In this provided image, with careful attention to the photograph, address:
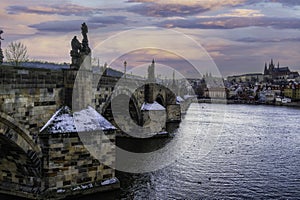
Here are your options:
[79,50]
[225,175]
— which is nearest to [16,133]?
[79,50]

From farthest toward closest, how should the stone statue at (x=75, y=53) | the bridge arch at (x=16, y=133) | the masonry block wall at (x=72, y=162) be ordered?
the stone statue at (x=75, y=53)
the masonry block wall at (x=72, y=162)
the bridge arch at (x=16, y=133)

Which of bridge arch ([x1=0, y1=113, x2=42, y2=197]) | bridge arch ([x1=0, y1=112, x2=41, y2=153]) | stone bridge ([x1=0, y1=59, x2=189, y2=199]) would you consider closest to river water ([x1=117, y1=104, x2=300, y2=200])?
stone bridge ([x1=0, y1=59, x2=189, y2=199])

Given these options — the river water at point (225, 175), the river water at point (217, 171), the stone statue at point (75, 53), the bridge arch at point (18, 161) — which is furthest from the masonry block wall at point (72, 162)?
the stone statue at point (75, 53)

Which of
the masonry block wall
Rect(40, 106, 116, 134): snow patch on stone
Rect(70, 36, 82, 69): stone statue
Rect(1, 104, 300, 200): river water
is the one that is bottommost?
Rect(1, 104, 300, 200): river water

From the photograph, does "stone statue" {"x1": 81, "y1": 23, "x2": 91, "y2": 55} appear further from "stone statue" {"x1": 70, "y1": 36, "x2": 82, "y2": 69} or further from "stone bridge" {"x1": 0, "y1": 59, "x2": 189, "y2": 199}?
"stone bridge" {"x1": 0, "y1": 59, "x2": 189, "y2": 199}

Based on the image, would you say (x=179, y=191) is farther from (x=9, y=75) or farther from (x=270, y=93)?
(x=270, y=93)

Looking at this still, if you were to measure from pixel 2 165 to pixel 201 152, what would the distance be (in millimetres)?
14448

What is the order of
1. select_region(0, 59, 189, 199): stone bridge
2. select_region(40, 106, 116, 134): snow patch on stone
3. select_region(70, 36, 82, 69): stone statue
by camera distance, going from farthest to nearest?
select_region(70, 36, 82, 69): stone statue → select_region(40, 106, 116, 134): snow patch on stone → select_region(0, 59, 189, 199): stone bridge

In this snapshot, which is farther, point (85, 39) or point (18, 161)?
point (85, 39)

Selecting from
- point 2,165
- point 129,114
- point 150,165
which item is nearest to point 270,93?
point 129,114

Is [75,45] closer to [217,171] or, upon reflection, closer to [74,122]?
[74,122]

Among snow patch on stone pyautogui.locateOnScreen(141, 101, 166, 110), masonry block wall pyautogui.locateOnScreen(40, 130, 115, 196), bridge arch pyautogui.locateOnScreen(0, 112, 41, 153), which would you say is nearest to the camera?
bridge arch pyautogui.locateOnScreen(0, 112, 41, 153)

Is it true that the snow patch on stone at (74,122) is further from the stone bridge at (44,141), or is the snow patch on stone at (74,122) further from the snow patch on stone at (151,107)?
the snow patch on stone at (151,107)

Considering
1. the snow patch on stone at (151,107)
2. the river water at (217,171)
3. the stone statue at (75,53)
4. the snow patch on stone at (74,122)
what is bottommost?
Result: the river water at (217,171)
